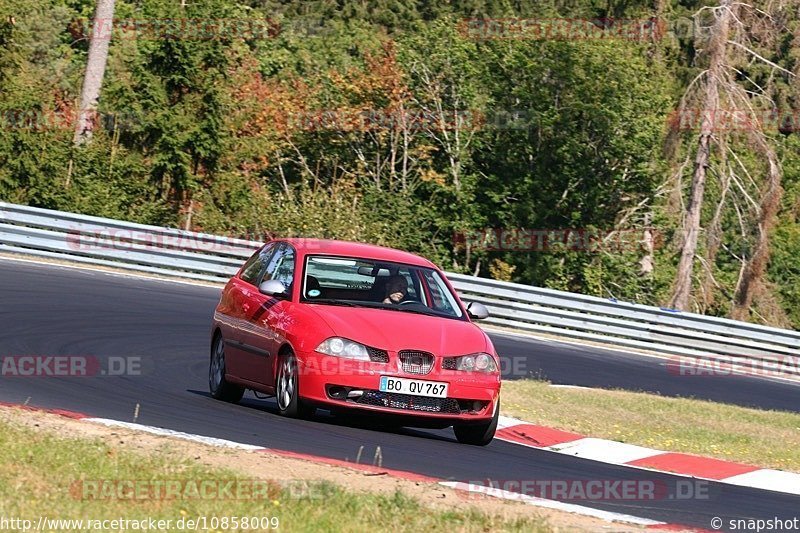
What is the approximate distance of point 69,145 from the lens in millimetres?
30531

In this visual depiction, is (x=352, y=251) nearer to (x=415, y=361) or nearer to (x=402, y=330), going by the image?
(x=402, y=330)

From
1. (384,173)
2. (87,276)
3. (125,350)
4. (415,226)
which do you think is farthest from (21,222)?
(384,173)

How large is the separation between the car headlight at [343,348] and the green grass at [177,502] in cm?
261

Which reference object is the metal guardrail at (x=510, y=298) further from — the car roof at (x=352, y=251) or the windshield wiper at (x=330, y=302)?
the windshield wiper at (x=330, y=302)

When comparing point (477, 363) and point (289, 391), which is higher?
point (477, 363)

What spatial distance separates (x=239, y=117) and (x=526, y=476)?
24958 millimetres

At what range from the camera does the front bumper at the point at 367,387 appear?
34.5 feet

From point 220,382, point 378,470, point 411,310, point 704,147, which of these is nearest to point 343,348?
Result: point 411,310

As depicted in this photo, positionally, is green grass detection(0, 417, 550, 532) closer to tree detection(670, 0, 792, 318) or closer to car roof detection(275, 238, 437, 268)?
car roof detection(275, 238, 437, 268)

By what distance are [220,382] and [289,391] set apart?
1.63m

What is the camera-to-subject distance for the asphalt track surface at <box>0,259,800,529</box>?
953cm

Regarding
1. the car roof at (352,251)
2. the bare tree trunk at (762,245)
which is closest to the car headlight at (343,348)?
the car roof at (352,251)

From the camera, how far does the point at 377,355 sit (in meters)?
10.5

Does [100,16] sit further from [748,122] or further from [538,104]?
[748,122]
